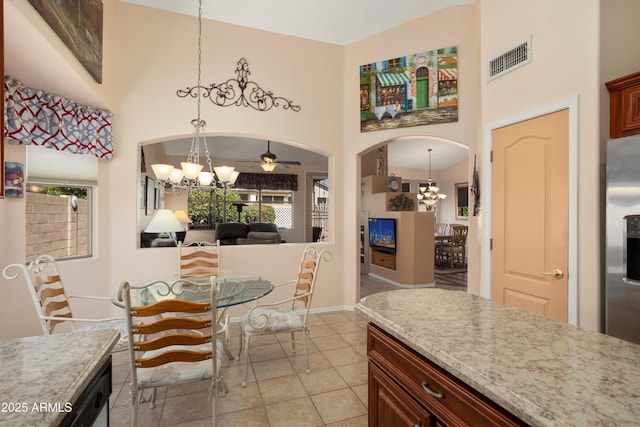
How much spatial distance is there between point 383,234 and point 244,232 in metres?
4.00

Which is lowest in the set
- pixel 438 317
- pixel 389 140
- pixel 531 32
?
pixel 438 317

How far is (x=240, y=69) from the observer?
3740 millimetres

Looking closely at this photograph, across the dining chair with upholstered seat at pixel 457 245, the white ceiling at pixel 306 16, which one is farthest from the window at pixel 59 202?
the dining chair with upholstered seat at pixel 457 245

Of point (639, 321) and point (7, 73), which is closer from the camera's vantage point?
point (639, 321)

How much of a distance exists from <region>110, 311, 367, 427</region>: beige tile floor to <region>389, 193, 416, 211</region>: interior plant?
11.6ft

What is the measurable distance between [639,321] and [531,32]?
196 cm

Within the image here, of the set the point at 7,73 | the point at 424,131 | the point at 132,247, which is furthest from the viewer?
the point at 424,131

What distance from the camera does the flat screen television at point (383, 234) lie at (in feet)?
19.3

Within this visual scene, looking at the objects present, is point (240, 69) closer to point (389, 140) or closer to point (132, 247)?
point (389, 140)

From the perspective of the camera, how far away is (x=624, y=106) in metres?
1.73

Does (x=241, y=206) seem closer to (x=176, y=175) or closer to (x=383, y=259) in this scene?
(x=383, y=259)

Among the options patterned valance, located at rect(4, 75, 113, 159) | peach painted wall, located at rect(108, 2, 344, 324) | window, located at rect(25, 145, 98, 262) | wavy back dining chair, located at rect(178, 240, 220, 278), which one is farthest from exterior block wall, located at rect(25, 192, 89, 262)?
wavy back dining chair, located at rect(178, 240, 220, 278)

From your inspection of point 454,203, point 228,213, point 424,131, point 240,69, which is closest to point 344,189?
point 424,131

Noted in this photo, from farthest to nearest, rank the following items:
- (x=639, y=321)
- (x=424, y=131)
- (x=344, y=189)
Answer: (x=344, y=189)
(x=424, y=131)
(x=639, y=321)
